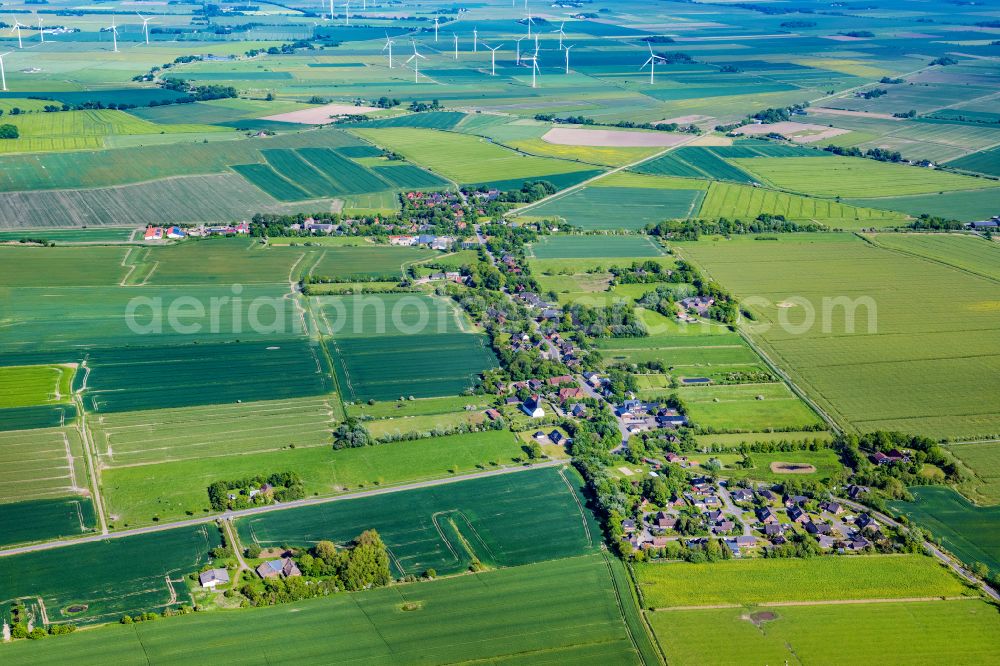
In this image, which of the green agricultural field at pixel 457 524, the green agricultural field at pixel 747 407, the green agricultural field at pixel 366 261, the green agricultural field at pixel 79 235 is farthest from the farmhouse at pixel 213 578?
the green agricultural field at pixel 79 235

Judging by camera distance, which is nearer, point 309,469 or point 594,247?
point 309,469

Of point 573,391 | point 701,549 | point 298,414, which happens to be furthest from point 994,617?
point 298,414

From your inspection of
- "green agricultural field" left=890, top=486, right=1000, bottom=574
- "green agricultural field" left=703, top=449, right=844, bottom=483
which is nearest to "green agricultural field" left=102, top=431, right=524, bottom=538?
"green agricultural field" left=703, top=449, right=844, bottom=483

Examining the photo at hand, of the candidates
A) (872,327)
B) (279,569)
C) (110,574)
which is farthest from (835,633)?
(872,327)

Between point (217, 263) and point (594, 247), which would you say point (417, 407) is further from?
point (594, 247)

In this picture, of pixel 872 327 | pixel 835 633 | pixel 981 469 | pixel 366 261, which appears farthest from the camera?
pixel 366 261

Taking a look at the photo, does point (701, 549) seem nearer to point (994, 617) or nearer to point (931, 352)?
point (994, 617)
